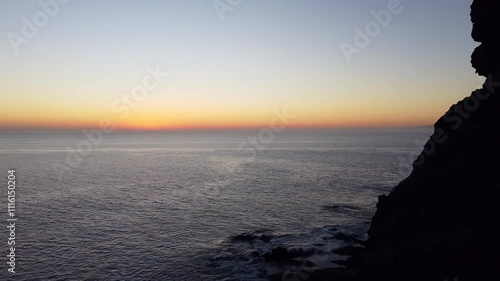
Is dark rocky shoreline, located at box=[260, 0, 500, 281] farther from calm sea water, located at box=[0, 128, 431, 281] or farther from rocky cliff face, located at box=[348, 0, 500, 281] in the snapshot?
calm sea water, located at box=[0, 128, 431, 281]

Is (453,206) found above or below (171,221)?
above

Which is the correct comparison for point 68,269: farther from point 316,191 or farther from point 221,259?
point 316,191

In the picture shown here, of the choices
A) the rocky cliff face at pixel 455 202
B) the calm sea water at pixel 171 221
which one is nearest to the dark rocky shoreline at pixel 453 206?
the rocky cliff face at pixel 455 202

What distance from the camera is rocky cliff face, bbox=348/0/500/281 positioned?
20.2 metres

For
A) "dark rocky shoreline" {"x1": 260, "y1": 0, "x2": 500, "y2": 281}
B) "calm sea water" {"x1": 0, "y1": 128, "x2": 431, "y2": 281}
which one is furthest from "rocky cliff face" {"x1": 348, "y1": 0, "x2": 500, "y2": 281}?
"calm sea water" {"x1": 0, "y1": 128, "x2": 431, "y2": 281}

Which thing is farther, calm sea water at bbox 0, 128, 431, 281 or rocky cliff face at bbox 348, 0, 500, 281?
calm sea water at bbox 0, 128, 431, 281

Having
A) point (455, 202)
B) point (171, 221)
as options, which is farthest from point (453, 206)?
point (171, 221)

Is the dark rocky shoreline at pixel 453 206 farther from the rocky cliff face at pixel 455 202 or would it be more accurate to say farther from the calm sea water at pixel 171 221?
the calm sea water at pixel 171 221

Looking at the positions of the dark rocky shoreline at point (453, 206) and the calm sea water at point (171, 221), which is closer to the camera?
the dark rocky shoreline at point (453, 206)

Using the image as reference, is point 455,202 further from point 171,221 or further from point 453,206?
point 171,221

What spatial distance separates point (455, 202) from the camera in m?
23.8

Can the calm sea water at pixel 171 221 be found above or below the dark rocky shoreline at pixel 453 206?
below

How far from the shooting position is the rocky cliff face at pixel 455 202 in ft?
66.4

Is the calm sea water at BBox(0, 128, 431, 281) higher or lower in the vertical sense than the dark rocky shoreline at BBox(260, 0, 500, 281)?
lower
